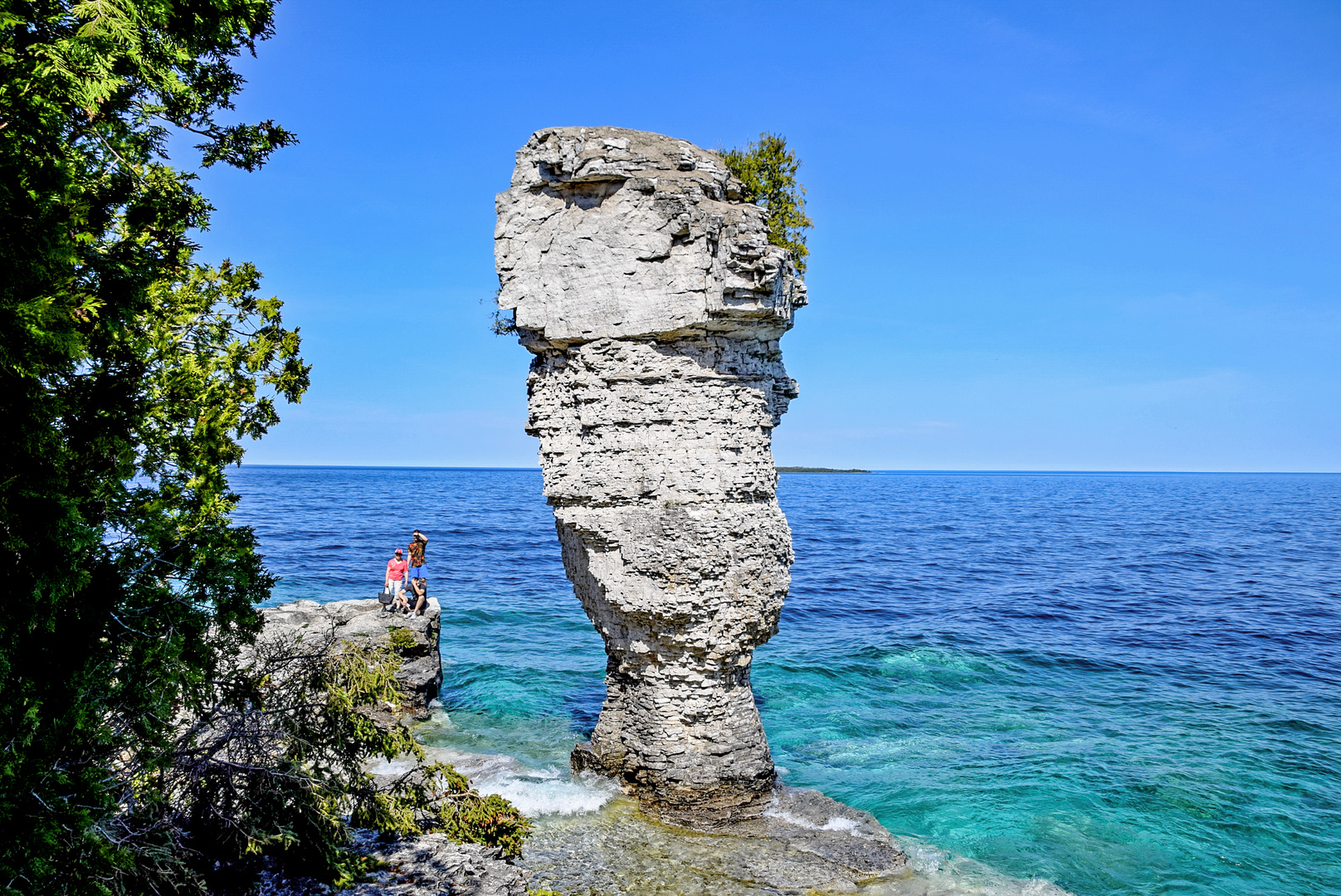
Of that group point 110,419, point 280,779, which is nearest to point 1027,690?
point 280,779

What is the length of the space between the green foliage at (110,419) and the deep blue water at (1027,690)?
9.80 meters

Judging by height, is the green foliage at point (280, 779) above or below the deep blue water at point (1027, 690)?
above

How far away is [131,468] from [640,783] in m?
9.10

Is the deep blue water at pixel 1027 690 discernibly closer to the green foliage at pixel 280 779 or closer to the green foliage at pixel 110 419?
the green foliage at pixel 280 779

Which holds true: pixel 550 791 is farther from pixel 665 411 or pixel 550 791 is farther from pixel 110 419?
pixel 110 419

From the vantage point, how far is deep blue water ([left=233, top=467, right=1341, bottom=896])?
43.2 feet

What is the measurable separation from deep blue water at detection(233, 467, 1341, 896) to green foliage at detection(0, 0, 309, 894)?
9800 mm

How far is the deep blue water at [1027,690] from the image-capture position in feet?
43.2

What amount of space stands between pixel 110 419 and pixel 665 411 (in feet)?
23.1

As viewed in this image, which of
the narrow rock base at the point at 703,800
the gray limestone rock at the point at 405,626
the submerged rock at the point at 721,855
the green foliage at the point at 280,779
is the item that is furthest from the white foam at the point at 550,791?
the gray limestone rock at the point at 405,626

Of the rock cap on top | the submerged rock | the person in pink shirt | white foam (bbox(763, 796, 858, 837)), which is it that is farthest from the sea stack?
the person in pink shirt

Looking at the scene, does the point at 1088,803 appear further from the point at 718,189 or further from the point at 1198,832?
the point at 718,189

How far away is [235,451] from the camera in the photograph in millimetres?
6238

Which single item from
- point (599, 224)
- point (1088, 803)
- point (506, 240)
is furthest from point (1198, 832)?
point (506, 240)
